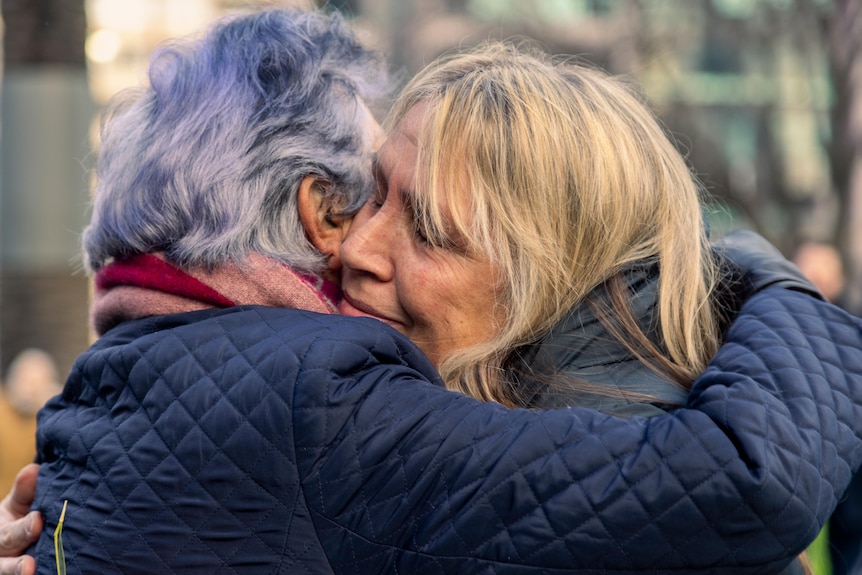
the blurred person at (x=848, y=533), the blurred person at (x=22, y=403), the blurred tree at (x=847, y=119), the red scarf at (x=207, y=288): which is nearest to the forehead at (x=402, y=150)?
the red scarf at (x=207, y=288)

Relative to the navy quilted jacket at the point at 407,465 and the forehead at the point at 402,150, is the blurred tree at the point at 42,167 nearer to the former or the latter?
the forehead at the point at 402,150

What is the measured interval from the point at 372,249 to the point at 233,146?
0.37 metres

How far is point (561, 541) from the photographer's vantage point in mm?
1608

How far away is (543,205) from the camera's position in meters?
2.08

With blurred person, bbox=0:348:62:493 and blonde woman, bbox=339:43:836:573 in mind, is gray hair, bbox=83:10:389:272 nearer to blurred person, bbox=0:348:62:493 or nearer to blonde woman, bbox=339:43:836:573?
blonde woman, bbox=339:43:836:573

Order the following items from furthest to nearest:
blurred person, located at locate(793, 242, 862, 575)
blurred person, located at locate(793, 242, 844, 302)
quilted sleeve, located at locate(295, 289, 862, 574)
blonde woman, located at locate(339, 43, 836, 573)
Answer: blurred person, located at locate(793, 242, 844, 302)
blurred person, located at locate(793, 242, 862, 575)
blonde woman, located at locate(339, 43, 836, 573)
quilted sleeve, located at locate(295, 289, 862, 574)

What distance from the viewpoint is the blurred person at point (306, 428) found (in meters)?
1.62

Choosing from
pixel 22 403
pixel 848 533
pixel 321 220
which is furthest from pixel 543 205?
pixel 22 403

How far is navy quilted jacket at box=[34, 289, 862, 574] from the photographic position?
1609mm

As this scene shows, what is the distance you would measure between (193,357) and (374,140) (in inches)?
30.2

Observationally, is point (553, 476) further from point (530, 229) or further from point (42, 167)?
point (42, 167)

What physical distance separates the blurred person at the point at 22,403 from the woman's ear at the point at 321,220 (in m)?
3.93

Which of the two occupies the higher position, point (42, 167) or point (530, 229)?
point (530, 229)

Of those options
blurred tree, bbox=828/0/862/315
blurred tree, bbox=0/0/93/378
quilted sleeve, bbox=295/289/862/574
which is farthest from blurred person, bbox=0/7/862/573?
blurred tree, bbox=828/0/862/315
